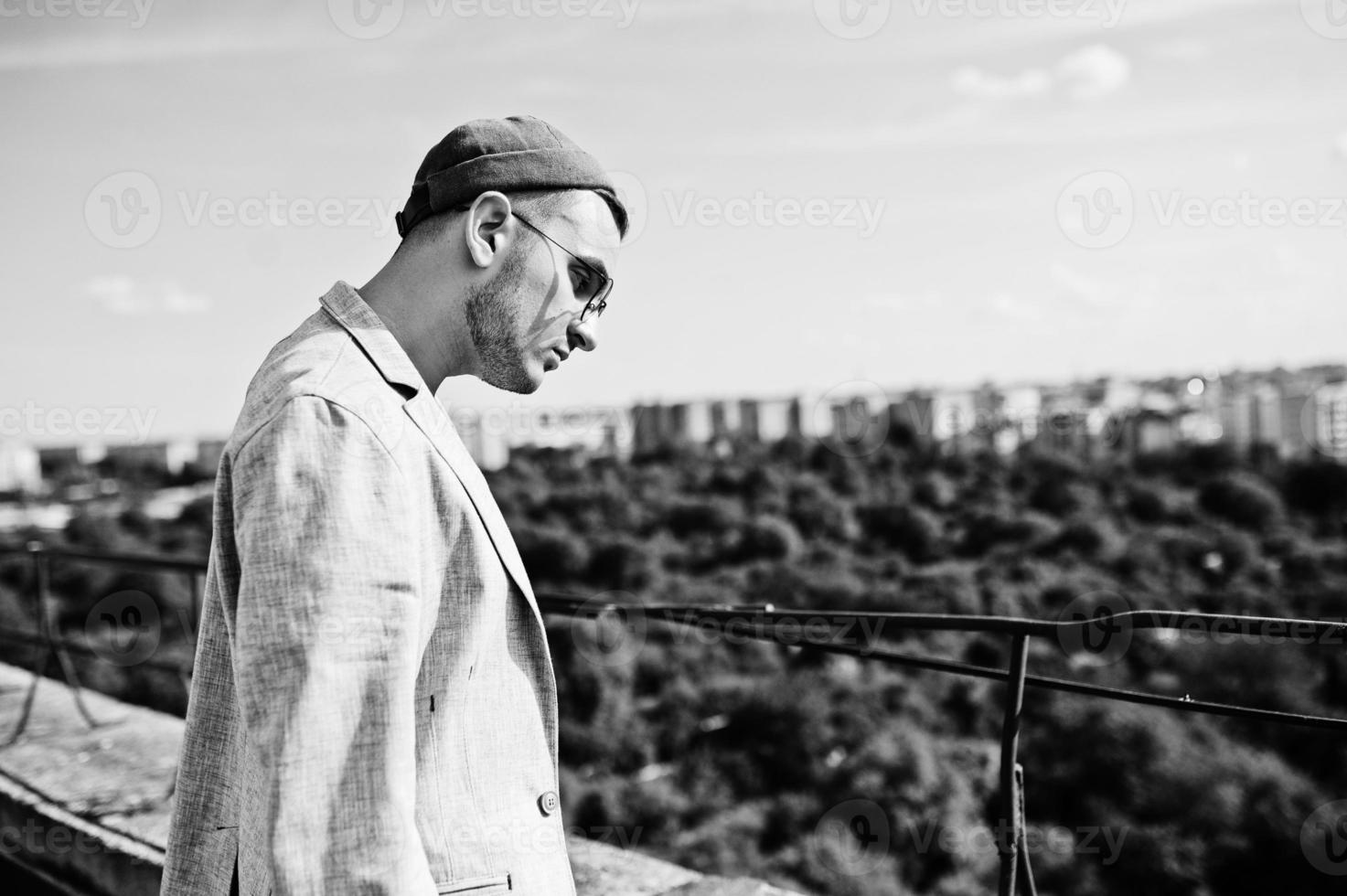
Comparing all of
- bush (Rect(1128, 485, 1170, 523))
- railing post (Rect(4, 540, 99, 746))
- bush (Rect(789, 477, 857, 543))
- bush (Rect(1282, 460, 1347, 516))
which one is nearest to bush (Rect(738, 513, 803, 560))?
bush (Rect(789, 477, 857, 543))

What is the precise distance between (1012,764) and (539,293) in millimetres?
859

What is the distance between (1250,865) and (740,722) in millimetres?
18297

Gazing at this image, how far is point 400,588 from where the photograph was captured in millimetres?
839

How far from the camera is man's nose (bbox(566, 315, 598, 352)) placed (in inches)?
41.8

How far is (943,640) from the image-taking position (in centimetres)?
4519

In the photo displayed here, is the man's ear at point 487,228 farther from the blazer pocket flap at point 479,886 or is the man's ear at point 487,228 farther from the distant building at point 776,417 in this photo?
the distant building at point 776,417

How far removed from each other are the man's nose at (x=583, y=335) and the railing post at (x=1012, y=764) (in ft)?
2.24

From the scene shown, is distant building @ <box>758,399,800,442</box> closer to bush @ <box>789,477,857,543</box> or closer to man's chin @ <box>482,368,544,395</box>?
bush @ <box>789,477,857,543</box>

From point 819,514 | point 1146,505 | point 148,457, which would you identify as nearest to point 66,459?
point 148,457

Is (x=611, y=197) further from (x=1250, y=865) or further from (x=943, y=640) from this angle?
(x=943, y=640)

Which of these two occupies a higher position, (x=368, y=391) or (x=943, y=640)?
(x=368, y=391)

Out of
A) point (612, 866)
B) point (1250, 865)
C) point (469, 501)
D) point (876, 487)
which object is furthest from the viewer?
point (876, 487)

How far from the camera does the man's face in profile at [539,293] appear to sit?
3.29 ft

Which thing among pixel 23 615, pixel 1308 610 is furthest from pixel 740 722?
pixel 23 615
